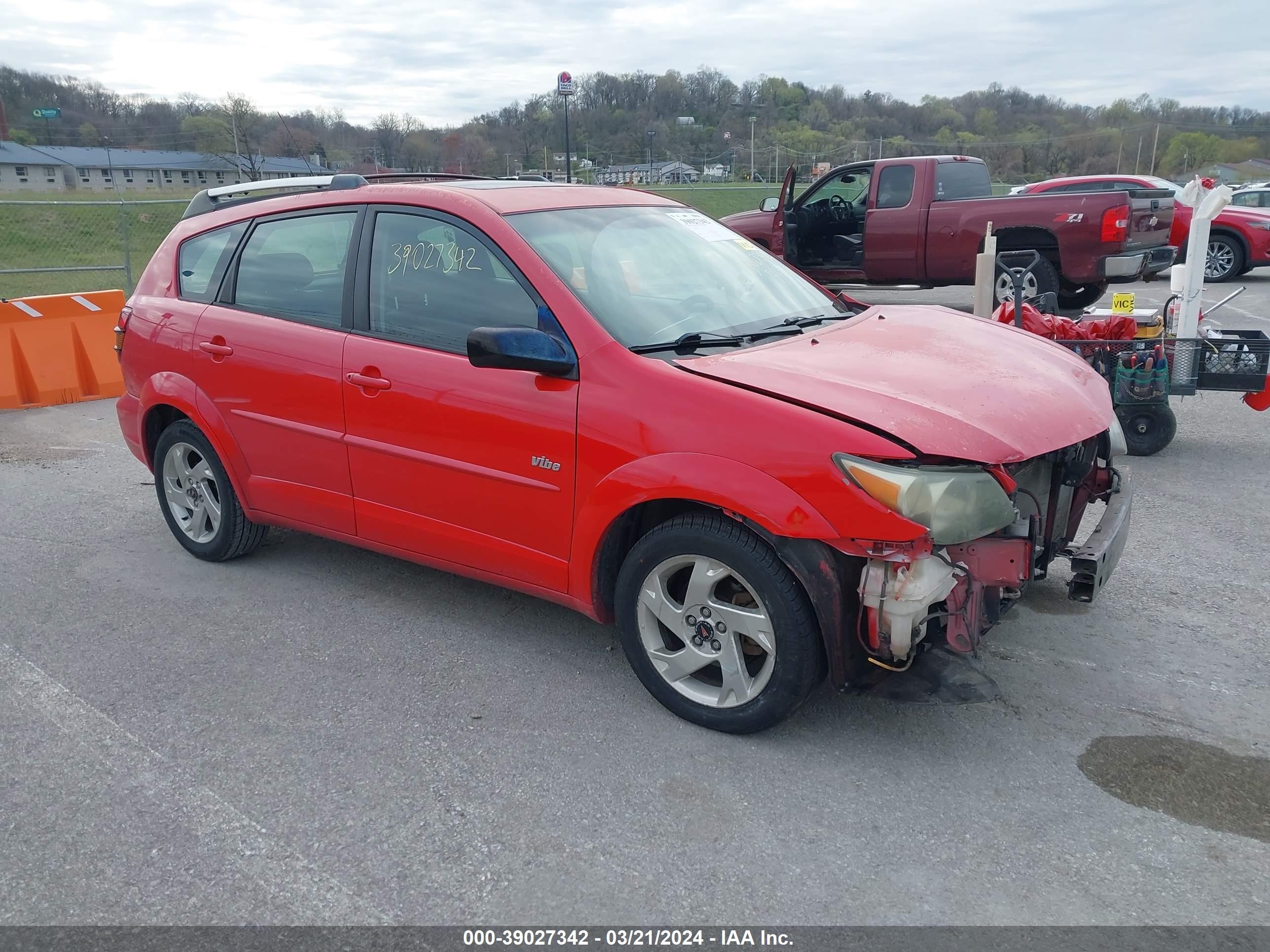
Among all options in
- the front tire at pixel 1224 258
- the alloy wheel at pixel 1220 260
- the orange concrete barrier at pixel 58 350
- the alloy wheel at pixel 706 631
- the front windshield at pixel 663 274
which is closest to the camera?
the alloy wheel at pixel 706 631

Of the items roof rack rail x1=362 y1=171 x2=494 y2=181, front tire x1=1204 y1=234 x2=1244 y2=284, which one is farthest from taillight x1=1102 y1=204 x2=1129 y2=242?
roof rack rail x1=362 y1=171 x2=494 y2=181

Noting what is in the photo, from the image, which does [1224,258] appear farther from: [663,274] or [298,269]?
[298,269]

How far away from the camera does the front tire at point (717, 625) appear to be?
10.2ft

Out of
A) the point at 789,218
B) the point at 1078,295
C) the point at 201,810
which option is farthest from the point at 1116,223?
the point at 201,810

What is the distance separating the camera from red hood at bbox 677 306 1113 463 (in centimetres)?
302

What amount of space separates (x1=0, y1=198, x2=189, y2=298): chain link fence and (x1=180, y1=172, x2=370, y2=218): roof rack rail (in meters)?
14.7

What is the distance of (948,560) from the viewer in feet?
10.0

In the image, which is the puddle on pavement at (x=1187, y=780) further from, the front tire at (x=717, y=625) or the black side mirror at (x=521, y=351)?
the black side mirror at (x=521, y=351)

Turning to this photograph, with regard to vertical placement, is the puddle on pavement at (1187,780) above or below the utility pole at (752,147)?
below

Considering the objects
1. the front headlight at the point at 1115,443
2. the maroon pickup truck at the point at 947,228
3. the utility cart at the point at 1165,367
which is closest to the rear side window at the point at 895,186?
the maroon pickup truck at the point at 947,228

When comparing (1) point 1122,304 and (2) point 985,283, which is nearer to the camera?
(1) point 1122,304

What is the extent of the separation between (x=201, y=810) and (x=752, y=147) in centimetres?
4020

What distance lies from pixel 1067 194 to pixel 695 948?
11374 mm

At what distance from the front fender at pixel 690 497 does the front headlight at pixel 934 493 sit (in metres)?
0.17
